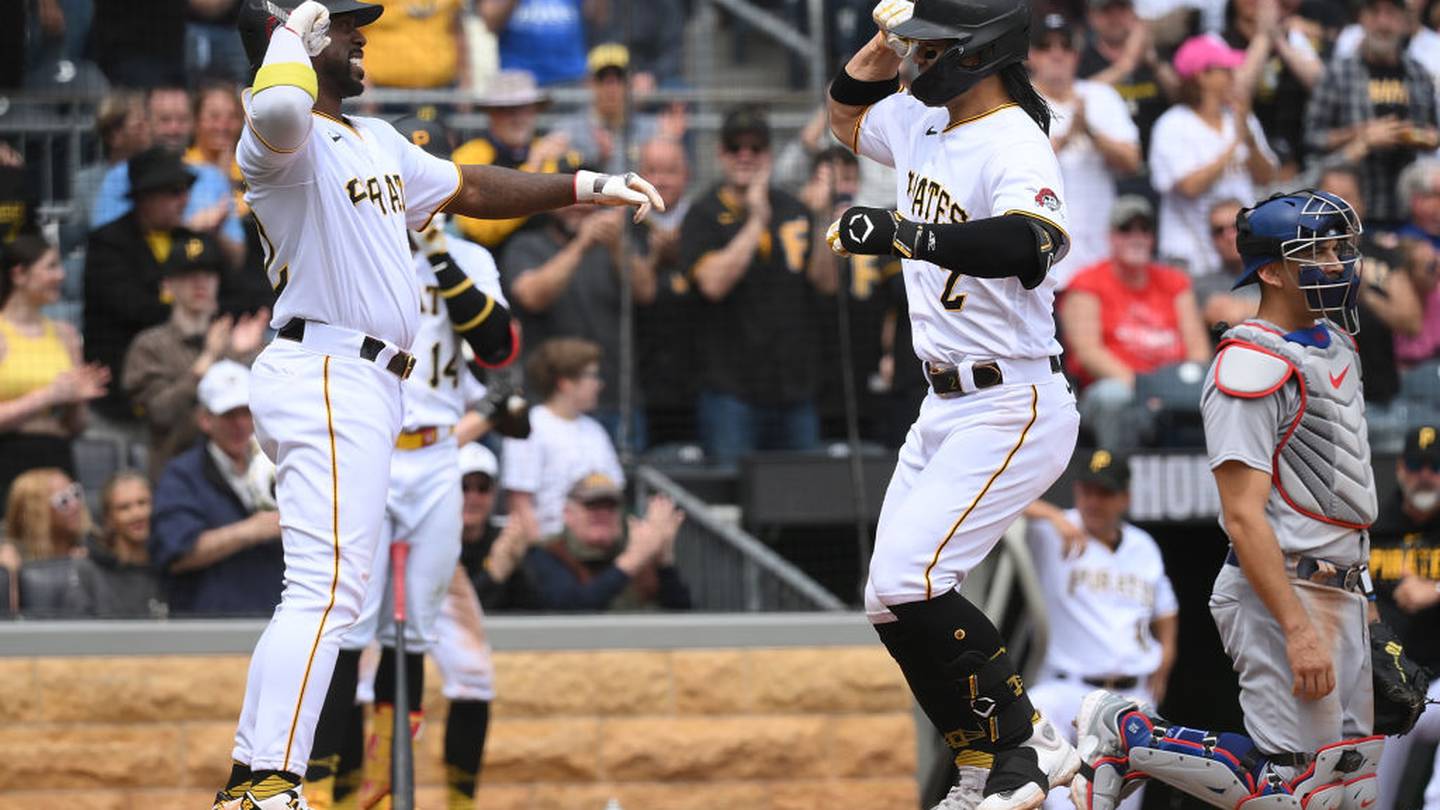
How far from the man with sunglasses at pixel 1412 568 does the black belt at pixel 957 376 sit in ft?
9.97

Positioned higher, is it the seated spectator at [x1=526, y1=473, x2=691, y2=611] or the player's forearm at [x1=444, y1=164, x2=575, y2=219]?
the player's forearm at [x1=444, y1=164, x2=575, y2=219]

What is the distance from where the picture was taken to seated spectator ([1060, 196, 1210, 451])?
9477 millimetres

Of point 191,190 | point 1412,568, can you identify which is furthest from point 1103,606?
point 191,190

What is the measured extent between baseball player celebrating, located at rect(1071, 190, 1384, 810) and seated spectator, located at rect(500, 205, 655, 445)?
13.1 ft

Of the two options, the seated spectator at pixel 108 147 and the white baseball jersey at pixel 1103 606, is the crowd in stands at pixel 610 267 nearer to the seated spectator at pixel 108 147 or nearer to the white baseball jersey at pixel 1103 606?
the seated spectator at pixel 108 147

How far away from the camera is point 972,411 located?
17.5 feet

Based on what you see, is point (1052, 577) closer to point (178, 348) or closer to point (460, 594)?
point (460, 594)

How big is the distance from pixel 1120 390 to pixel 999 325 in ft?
13.1

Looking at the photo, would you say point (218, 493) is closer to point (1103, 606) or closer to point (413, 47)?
point (413, 47)

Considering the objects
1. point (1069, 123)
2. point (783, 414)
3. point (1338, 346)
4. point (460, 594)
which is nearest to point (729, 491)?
point (783, 414)

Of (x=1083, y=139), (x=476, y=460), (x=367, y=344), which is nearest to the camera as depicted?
(x=367, y=344)

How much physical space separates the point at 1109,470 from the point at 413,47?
160 inches

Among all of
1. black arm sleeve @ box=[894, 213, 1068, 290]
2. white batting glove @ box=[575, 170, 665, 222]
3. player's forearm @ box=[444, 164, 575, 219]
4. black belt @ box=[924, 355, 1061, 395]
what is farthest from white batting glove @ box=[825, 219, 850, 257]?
player's forearm @ box=[444, 164, 575, 219]

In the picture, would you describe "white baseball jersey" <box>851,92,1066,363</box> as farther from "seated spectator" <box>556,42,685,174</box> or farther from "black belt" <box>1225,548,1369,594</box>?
"seated spectator" <box>556,42,685,174</box>
